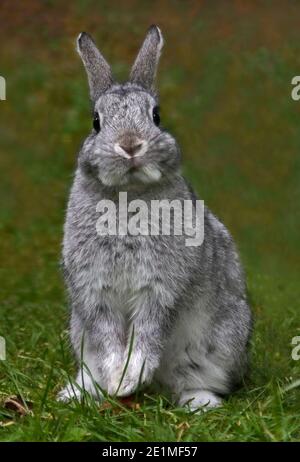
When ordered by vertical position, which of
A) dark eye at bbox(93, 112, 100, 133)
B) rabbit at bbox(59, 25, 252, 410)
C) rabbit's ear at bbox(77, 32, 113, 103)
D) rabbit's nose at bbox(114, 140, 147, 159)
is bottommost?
rabbit at bbox(59, 25, 252, 410)

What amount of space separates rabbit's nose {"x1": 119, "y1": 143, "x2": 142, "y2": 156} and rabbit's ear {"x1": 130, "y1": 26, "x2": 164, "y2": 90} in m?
0.69

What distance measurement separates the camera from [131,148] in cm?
554

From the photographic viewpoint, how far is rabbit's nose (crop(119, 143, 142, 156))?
18.2ft

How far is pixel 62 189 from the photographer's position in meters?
11.5

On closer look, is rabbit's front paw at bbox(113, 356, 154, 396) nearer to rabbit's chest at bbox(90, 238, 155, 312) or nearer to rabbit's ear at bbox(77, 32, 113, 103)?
rabbit's chest at bbox(90, 238, 155, 312)

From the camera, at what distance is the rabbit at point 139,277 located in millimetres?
5738

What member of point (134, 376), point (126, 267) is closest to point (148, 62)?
point (126, 267)

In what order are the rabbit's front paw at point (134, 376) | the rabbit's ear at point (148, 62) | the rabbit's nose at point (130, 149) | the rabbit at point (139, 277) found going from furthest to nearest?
the rabbit's ear at point (148, 62) < the rabbit's front paw at point (134, 376) < the rabbit at point (139, 277) < the rabbit's nose at point (130, 149)

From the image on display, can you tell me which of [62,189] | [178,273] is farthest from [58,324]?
[62,189]

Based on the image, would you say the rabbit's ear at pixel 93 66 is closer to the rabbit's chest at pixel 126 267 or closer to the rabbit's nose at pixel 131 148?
the rabbit's nose at pixel 131 148

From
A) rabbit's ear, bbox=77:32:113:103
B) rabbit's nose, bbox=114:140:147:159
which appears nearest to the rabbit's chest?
rabbit's nose, bbox=114:140:147:159

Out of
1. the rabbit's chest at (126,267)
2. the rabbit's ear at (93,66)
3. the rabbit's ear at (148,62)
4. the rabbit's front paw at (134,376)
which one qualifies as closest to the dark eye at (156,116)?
the rabbit's ear at (148,62)

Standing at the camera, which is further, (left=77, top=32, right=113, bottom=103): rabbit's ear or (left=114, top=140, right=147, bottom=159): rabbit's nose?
(left=77, top=32, right=113, bottom=103): rabbit's ear

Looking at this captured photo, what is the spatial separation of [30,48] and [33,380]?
920cm
